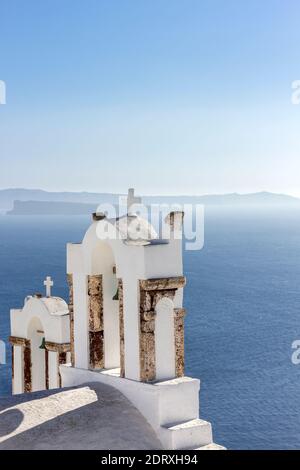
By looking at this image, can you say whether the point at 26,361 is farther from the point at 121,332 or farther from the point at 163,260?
the point at 163,260

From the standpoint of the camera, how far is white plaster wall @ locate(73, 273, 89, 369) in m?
14.6

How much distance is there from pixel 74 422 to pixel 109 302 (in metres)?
3.28

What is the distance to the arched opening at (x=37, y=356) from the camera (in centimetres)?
1823

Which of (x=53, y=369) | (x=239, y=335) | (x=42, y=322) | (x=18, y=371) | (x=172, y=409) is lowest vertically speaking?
(x=239, y=335)

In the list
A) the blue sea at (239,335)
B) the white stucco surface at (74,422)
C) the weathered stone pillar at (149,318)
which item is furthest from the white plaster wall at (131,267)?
the blue sea at (239,335)

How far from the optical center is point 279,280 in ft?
411

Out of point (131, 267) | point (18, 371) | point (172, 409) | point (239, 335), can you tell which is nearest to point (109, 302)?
point (131, 267)

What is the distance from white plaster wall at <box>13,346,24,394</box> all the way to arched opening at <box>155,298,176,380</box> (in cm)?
594

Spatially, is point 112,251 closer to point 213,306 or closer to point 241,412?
point 241,412

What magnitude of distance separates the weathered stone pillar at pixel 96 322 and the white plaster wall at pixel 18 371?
170 inches

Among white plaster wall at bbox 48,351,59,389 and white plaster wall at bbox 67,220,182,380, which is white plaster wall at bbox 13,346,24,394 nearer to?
white plaster wall at bbox 48,351,59,389

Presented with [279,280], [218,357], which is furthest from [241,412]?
[279,280]

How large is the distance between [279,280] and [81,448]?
381ft

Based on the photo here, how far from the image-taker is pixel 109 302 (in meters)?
14.7
